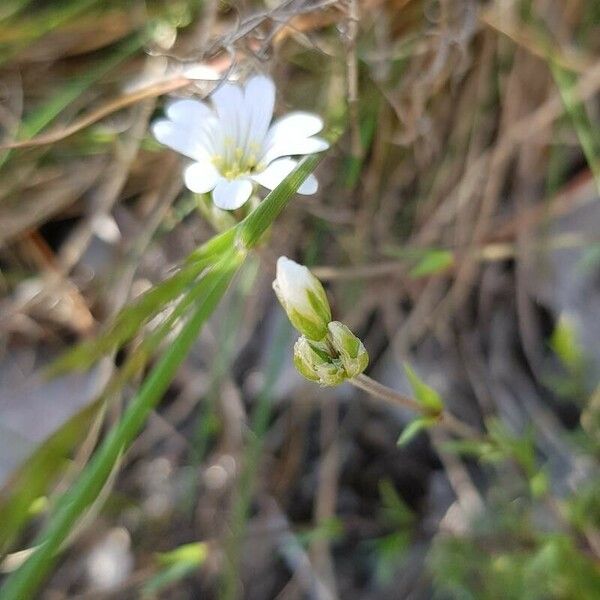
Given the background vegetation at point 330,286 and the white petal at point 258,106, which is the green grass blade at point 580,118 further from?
the white petal at point 258,106

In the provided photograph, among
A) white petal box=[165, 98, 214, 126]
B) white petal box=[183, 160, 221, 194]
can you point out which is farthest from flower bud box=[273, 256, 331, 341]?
white petal box=[165, 98, 214, 126]

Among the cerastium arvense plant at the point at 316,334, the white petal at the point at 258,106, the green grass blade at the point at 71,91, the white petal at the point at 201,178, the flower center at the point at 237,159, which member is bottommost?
the cerastium arvense plant at the point at 316,334

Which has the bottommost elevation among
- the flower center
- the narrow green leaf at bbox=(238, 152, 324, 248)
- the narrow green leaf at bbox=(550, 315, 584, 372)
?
the narrow green leaf at bbox=(550, 315, 584, 372)

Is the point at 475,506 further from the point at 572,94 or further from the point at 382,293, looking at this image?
the point at 572,94

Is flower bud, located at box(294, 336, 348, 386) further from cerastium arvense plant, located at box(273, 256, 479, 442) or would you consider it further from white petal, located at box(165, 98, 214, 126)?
white petal, located at box(165, 98, 214, 126)

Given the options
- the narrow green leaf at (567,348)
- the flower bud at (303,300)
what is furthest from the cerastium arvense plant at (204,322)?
the narrow green leaf at (567,348)

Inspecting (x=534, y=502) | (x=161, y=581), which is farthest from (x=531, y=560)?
(x=161, y=581)

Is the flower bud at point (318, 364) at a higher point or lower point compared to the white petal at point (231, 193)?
lower
